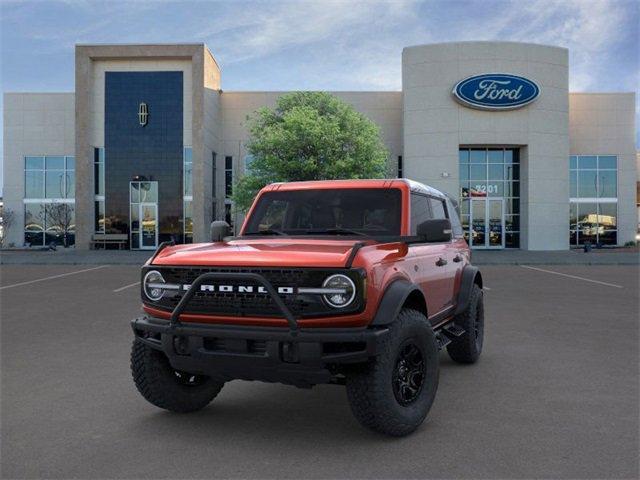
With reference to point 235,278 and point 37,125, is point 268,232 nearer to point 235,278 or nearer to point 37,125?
point 235,278

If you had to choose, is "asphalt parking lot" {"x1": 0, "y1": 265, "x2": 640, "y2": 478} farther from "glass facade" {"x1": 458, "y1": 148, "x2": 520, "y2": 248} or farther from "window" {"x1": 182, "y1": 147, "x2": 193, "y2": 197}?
"window" {"x1": 182, "y1": 147, "x2": 193, "y2": 197}

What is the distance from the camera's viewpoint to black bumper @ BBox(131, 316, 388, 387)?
346 centimetres

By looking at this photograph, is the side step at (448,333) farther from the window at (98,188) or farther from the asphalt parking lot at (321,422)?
the window at (98,188)

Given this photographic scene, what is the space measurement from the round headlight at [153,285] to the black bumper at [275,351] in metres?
0.39

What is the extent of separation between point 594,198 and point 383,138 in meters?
13.7

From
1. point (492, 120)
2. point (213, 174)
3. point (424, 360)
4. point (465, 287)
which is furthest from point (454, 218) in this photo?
point (213, 174)

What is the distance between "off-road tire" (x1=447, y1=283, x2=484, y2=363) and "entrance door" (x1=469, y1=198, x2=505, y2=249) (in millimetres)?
28072

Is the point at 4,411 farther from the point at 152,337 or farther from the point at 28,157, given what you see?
the point at 28,157

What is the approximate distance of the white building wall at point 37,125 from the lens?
36.2 m

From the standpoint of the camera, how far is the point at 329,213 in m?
5.06

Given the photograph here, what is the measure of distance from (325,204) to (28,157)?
36989 millimetres

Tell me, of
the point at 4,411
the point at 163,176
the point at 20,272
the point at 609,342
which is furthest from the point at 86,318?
the point at 163,176

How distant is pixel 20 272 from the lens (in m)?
19.0

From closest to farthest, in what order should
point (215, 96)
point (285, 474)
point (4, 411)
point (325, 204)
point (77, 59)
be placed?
1. point (285, 474)
2. point (4, 411)
3. point (325, 204)
4. point (77, 59)
5. point (215, 96)
